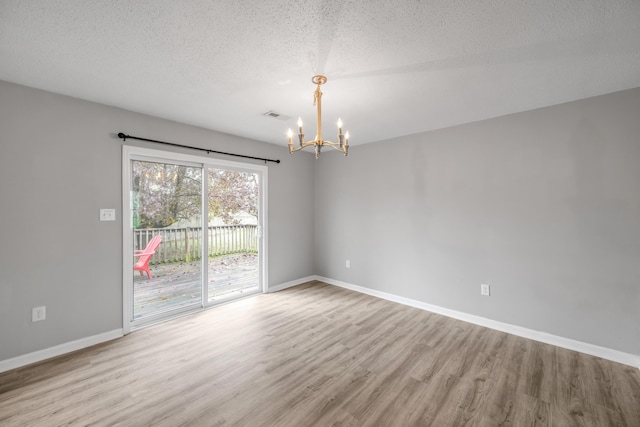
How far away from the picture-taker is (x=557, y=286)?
112 inches

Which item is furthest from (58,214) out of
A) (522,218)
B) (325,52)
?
(522,218)

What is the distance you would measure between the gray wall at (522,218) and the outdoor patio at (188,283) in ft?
6.90

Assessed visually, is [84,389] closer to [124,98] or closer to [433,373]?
[124,98]

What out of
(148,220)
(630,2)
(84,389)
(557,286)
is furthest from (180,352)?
(630,2)

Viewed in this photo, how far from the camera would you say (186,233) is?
3658 millimetres

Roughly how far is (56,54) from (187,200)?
6.51 ft

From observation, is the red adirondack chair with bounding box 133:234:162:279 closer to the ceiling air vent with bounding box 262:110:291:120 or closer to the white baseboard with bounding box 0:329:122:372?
the white baseboard with bounding box 0:329:122:372

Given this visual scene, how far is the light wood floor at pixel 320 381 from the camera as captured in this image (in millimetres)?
1852

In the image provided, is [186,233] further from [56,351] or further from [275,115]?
[275,115]

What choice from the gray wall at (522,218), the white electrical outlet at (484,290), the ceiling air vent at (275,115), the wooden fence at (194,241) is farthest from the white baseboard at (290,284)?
the white electrical outlet at (484,290)

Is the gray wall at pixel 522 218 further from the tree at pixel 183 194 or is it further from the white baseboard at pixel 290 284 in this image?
the tree at pixel 183 194

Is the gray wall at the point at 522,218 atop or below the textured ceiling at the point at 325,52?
below

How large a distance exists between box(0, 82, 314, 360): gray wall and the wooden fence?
396 millimetres

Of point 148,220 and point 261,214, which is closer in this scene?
point 148,220
